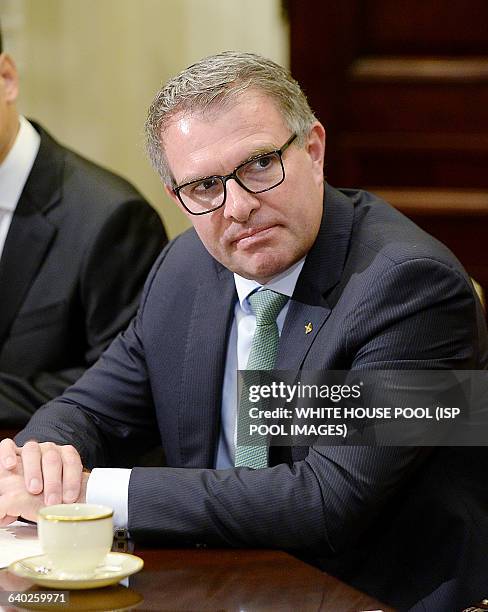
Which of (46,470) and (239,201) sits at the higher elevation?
(239,201)

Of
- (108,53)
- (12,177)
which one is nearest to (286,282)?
(12,177)

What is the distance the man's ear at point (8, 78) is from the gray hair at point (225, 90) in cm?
113

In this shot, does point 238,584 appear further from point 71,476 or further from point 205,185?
point 205,185

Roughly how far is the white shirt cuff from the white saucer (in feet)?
0.76

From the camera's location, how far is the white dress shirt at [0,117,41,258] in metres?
3.21

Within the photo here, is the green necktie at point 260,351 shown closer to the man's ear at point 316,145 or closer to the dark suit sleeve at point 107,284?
the man's ear at point 316,145

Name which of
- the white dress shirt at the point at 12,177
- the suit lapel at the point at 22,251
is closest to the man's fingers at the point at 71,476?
the suit lapel at the point at 22,251

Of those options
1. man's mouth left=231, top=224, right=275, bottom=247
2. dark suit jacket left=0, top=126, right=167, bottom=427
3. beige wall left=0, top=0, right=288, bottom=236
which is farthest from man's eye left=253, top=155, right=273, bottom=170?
beige wall left=0, top=0, right=288, bottom=236

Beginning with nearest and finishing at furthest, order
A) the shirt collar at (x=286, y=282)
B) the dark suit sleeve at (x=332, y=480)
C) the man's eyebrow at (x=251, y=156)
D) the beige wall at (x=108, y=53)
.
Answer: the dark suit sleeve at (x=332, y=480), the man's eyebrow at (x=251, y=156), the shirt collar at (x=286, y=282), the beige wall at (x=108, y=53)

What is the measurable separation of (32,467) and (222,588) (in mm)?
476

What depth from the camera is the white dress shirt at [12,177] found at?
3215mm

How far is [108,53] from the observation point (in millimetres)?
4230

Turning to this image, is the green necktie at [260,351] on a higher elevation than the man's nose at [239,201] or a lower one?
lower

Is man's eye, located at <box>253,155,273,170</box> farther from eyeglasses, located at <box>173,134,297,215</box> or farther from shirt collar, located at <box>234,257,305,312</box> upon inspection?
shirt collar, located at <box>234,257,305,312</box>
